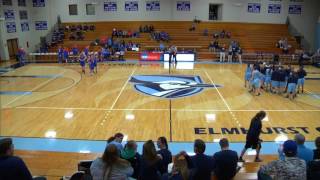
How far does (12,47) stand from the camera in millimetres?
26734

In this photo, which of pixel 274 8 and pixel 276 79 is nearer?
pixel 276 79

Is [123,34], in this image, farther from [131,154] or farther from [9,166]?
[9,166]

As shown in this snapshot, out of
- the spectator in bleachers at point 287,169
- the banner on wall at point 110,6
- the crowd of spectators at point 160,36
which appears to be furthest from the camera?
the banner on wall at point 110,6

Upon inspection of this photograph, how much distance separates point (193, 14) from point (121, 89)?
1780 cm

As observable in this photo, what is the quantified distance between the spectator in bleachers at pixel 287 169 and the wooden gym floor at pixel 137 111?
5.56 meters

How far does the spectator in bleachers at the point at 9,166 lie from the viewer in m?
3.68

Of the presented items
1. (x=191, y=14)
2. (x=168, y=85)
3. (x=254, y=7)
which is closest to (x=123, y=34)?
(x=191, y=14)

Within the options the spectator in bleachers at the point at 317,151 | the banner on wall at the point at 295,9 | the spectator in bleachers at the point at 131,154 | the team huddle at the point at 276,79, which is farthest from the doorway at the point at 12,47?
the spectator in bleachers at the point at 317,151

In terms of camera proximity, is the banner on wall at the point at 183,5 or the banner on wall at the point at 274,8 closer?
the banner on wall at the point at 274,8

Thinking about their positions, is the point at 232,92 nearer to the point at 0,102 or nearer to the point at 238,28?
the point at 0,102

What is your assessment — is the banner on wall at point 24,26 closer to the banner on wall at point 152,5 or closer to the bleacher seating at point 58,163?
the banner on wall at point 152,5

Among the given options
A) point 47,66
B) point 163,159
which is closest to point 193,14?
point 47,66

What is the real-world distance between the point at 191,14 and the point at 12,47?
16.8 metres

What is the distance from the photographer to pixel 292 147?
3.71 m
